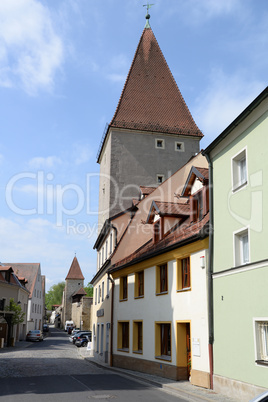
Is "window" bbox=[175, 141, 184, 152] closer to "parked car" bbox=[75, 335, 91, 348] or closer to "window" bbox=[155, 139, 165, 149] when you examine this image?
"window" bbox=[155, 139, 165, 149]

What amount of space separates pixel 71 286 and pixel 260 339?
90672mm

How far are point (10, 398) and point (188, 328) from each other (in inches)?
265

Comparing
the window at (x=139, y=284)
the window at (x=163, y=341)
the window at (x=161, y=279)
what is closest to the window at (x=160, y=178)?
the window at (x=139, y=284)

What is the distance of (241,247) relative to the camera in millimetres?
12148

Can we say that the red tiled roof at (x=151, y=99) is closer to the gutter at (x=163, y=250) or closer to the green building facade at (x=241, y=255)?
the gutter at (x=163, y=250)

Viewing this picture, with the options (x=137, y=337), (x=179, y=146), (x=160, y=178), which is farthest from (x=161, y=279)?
(x=179, y=146)

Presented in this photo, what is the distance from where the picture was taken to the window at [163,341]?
54.6ft

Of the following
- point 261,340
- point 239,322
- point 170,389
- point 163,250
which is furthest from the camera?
point 163,250

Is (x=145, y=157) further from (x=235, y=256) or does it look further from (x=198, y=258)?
(x=235, y=256)

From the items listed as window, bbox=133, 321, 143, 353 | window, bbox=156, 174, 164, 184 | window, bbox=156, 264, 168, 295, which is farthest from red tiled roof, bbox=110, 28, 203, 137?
window, bbox=156, 264, 168, 295

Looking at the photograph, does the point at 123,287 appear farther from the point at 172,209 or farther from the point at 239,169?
the point at 239,169

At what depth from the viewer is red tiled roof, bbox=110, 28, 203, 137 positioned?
37375 millimetres

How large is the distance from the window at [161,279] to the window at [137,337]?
3.06m

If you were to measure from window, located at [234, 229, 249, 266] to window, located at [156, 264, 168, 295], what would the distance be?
559 centimetres
